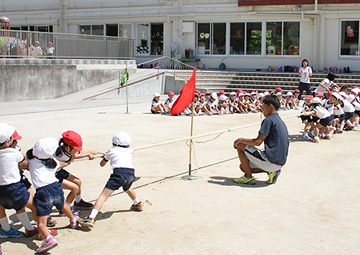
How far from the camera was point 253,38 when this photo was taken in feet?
95.4

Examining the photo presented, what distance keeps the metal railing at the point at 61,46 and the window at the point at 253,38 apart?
753 cm

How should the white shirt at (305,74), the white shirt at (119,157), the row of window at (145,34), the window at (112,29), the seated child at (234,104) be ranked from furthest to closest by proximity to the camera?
the window at (112,29)
the row of window at (145,34)
the white shirt at (305,74)
the seated child at (234,104)
the white shirt at (119,157)

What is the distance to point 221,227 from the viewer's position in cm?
564

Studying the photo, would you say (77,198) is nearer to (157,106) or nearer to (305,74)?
(157,106)

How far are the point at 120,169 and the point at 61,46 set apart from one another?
17.4 m

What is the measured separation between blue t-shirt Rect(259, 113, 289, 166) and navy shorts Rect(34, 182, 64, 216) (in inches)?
135

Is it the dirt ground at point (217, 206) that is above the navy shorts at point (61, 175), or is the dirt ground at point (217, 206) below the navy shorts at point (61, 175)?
below

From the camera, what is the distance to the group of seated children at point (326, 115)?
11656 millimetres

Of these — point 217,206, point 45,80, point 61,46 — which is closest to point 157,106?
point 45,80

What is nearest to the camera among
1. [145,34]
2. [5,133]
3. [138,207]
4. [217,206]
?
[5,133]

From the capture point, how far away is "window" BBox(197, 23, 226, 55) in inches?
1177

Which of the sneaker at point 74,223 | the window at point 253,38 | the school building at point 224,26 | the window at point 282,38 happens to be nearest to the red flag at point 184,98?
the sneaker at point 74,223

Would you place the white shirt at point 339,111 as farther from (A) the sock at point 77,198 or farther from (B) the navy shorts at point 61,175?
(B) the navy shorts at point 61,175

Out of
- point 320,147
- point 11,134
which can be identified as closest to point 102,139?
point 320,147
